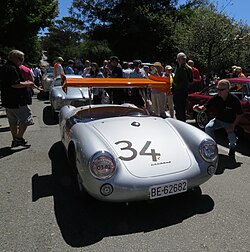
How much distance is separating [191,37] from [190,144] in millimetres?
12501

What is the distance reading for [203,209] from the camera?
3227mm

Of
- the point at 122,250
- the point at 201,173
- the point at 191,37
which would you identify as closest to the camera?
the point at 122,250

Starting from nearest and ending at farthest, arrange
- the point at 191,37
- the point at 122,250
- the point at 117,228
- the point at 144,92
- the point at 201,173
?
1. the point at 122,250
2. the point at 117,228
3. the point at 201,173
4. the point at 144,92
5. the point at 191,37

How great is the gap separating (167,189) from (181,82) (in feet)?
12.9

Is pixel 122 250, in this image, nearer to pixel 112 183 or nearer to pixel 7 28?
pixel 112 183

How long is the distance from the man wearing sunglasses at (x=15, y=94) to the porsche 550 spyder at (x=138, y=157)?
196 centimetres

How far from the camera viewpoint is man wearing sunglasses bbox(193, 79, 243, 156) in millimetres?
4891

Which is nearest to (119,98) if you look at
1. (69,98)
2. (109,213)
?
(69,98)

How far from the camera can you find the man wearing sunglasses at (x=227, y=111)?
16.0ft

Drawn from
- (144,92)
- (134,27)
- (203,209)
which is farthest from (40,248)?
(134,27)

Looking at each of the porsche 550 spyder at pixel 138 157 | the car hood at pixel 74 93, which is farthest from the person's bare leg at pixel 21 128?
the car hood at pixel 74 93

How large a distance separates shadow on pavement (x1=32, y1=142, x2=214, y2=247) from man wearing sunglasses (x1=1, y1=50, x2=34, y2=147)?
2.12 metres

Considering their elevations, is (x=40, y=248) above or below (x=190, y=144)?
below

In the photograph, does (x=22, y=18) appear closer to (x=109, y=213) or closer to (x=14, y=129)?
(x=14, y=129)
